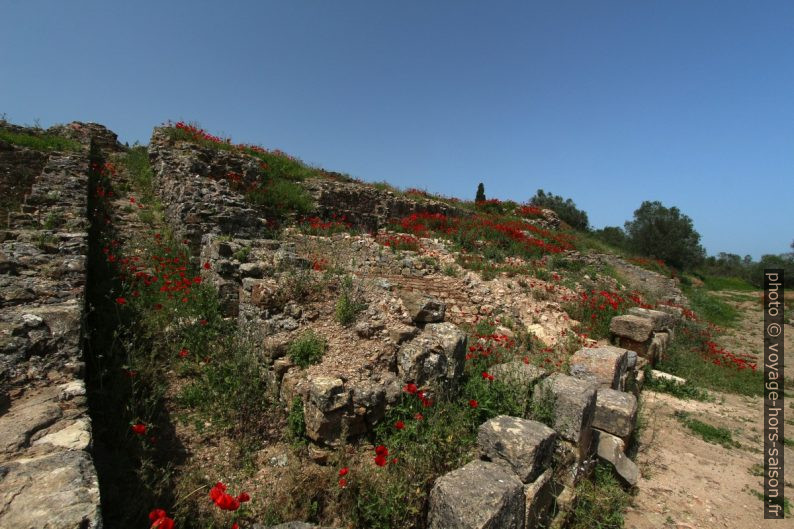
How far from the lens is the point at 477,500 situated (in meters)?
2.67

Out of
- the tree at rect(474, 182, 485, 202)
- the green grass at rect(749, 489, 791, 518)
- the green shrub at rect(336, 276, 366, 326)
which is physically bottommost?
the green grass at rect(749, 489, 791, 518)

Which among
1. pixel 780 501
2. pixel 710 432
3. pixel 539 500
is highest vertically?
pixel 539 500

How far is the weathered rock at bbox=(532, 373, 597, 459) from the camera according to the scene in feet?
13.3

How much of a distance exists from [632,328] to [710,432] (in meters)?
2.82

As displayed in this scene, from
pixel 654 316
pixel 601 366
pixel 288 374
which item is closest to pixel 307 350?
pixel 288 374

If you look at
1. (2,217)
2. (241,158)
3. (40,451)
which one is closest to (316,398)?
(40,451)

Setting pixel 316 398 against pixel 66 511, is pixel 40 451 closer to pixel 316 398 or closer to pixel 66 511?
pixel 66 511

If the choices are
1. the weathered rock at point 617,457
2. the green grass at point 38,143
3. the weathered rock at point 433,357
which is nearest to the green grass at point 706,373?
the weathered rock at point 617,457

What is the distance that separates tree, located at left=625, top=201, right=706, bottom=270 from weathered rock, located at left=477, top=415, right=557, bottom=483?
111ft

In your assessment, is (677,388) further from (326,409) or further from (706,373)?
(326,409)

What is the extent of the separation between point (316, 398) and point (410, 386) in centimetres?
93

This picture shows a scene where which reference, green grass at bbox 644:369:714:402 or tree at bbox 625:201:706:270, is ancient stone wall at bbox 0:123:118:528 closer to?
green grass at bbox 644:369:714:402

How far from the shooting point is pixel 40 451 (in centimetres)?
219

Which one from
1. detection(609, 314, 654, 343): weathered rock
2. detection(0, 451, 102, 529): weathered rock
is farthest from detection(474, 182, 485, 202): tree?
detection(0, 451, 102, 529): weathered rock
